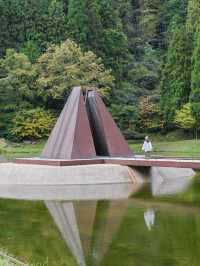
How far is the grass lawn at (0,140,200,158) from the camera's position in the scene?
29.5 m

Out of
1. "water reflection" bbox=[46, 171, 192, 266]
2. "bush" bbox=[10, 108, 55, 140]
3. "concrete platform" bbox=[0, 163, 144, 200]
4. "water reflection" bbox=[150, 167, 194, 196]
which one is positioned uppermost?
"water reflection" bbox=[46, 171, 192, 266]

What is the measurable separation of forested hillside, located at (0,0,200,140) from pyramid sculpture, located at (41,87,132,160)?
1173 cm

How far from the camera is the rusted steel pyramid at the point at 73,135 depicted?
21047mm

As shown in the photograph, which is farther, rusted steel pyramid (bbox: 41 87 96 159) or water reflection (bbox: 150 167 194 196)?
rusted steel pyramid (bbox: 41 87 96 159)

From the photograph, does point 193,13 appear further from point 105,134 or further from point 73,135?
point 73,135

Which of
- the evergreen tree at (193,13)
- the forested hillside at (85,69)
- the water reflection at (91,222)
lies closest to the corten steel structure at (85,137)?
the water reflection at (91,222)

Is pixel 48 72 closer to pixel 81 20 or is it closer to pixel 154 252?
pixel 81 20

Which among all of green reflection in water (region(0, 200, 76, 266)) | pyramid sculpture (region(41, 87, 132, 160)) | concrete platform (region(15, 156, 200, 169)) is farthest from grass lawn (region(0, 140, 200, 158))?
green reflection in water (region(0, 200, 76, 266))

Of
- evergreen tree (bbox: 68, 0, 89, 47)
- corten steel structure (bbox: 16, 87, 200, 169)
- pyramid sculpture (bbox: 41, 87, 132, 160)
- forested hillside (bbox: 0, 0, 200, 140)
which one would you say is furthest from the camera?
evergreen tree (bbox: 68, 0, 89, 47)

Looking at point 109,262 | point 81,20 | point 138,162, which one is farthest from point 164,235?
point 81,20

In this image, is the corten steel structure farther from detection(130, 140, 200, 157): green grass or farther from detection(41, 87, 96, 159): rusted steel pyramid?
detection(130, 140, 200, 157): green grass

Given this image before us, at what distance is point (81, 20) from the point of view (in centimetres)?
3859

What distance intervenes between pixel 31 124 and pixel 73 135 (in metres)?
12.7

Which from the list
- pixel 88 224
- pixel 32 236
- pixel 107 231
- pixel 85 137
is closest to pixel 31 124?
pixel 85 137
